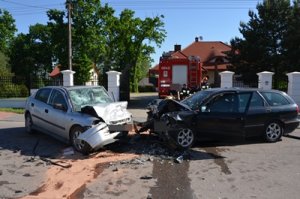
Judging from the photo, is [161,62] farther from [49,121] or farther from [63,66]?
[63,66]

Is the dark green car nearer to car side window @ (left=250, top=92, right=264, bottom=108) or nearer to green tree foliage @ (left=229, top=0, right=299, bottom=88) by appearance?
car side window @ (left=250, top=92, right=264, bottom=108)

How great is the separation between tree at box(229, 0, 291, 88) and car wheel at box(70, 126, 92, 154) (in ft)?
85.6

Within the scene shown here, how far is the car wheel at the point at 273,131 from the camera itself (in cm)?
1081

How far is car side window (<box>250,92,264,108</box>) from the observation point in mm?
10641

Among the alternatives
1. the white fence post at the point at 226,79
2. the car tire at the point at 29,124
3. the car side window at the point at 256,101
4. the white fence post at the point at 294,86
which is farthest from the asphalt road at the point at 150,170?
the white fence post at the point at 226,79

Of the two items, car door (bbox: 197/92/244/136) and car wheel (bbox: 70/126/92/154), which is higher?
car door (bbox: 197/92/244/136)

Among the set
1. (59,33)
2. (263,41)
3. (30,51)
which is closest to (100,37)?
(59,33)

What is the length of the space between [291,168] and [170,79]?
14.8 meters

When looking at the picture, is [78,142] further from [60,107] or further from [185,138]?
[185,138]

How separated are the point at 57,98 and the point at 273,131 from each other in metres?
5.65

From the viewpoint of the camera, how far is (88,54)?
130ft

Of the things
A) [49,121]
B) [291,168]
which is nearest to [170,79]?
[49,121]

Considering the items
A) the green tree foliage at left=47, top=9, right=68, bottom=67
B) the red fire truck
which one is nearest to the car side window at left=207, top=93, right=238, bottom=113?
the red fire truck

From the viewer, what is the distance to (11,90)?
2453 centimetres
